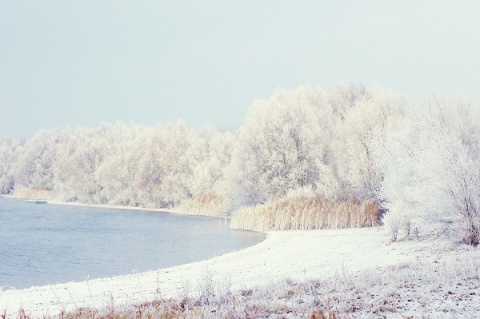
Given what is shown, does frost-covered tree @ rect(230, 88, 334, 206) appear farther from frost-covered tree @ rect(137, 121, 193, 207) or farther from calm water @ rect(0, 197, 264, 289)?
frost-covered tree @ rect(137, 121, 193, 207)

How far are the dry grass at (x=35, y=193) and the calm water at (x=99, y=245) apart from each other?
1152 inches

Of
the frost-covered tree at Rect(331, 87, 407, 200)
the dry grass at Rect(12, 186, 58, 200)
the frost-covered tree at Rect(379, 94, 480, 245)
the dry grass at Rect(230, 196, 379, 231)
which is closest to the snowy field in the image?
the frost-covered tree at Rect(379, 94, 480, 245)

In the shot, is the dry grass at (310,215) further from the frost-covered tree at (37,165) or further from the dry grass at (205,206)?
the frost-covered tree at (37,165)

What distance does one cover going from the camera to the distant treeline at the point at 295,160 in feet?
61.9

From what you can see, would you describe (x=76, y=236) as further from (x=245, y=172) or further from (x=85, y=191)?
(x=85, y=191)

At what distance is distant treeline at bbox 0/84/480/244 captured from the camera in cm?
1888

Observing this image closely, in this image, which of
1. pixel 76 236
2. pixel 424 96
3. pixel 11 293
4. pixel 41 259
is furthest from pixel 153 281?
pixel 76 236

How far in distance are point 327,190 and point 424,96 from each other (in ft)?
45.3

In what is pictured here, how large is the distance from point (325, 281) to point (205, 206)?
133 feet

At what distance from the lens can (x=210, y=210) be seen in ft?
166

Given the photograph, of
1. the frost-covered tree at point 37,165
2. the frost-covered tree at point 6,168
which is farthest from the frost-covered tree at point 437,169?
the frost-covered tree at point 6,168

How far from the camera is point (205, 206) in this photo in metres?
51.4

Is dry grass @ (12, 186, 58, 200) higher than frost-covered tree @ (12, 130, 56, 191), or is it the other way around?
frost-covered tree @ (12, 130, 56, 191)

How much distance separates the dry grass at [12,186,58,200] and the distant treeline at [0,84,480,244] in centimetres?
23
